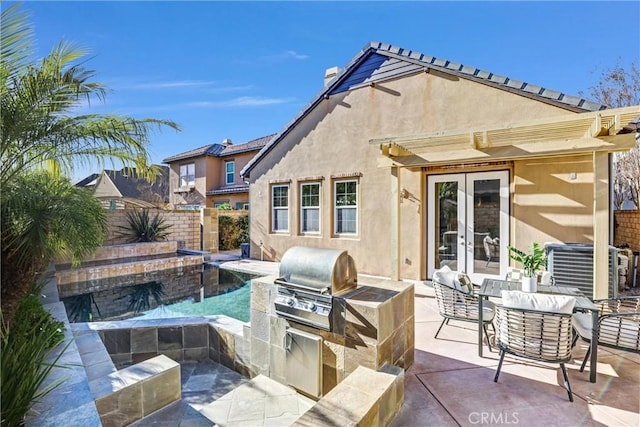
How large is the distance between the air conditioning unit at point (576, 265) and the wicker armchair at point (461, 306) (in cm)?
303

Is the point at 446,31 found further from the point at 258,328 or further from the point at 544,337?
the point at 258,328

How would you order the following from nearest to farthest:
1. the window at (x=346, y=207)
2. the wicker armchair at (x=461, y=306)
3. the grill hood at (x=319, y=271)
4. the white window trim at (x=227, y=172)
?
the grill hood at (x=319, y=271), the wicker armchair at (x=461, y=306), the window at (x=346, y=207), the white window trim at (x=227, y=172)

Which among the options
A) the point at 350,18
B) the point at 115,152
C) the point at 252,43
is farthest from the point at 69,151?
the point at 350,18

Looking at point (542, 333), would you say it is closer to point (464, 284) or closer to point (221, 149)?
point (464, 284)

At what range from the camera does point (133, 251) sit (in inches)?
471

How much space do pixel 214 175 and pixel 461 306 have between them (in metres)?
20.4

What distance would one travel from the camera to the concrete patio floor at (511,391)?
2938 millimetres

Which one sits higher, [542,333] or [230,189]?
[230,189]

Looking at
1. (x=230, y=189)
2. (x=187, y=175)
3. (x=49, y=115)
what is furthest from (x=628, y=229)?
(x=187, y=175)

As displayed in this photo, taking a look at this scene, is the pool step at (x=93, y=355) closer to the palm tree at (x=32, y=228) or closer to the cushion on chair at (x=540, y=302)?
the palm tree at (x=32, y=228)

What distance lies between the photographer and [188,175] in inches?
907

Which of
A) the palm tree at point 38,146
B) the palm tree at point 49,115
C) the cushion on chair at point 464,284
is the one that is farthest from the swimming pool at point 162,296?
the cushion on chair at point 464,284

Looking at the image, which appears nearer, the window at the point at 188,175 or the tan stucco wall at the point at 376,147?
the tan stucco wall at the point at 376,147

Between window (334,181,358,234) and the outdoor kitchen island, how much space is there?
588cm
